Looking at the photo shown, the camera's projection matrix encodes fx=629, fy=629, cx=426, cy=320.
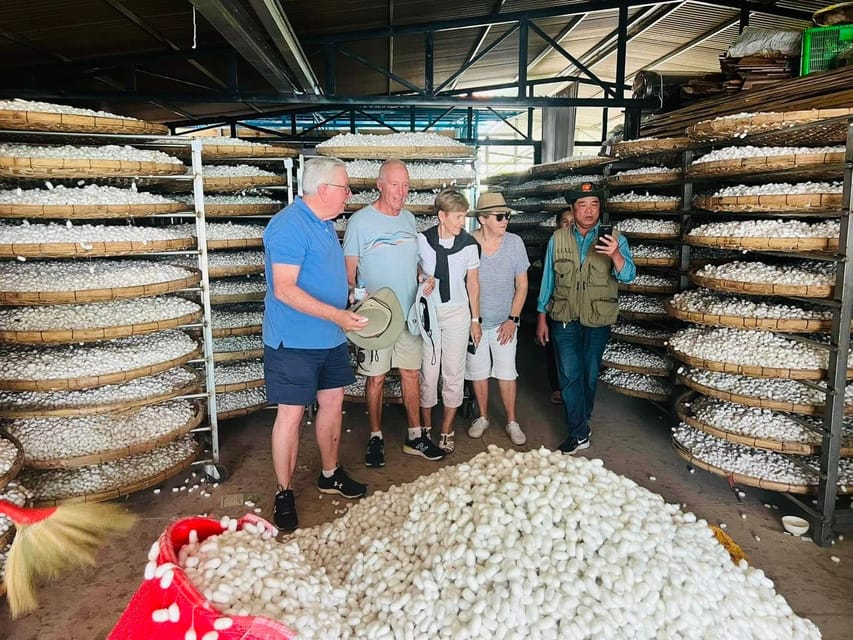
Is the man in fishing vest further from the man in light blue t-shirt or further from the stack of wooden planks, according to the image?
the stack of wooden planks

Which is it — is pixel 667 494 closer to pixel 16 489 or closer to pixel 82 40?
pixel 16 489

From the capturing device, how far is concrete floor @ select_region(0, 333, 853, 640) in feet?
9.05

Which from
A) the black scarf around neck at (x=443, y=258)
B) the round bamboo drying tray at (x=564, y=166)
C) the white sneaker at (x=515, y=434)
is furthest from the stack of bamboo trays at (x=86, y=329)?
the round bamboo drying tray at (x=564, y=166)

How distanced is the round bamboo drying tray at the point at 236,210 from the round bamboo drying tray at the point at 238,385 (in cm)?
130

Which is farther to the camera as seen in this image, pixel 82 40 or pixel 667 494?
pixel 82 40

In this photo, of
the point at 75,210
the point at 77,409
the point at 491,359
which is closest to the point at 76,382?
the point at 77,409

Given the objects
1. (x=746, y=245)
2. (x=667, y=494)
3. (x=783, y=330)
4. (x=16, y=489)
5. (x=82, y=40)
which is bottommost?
(x=667, y=494)

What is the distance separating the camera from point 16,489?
10.3 ft

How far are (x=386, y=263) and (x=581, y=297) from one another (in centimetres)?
137

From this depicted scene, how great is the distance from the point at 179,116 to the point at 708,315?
1011 cm

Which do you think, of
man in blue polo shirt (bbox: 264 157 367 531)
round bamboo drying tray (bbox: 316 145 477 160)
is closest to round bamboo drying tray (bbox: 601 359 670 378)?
round bamboo drying tray (bbox: 316 145 477 160)

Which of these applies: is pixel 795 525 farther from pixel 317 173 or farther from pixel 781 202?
pixel 317 173

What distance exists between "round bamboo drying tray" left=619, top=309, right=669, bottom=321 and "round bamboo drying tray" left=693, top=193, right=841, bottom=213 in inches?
55.2

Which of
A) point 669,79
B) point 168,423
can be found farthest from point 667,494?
point 669,79
